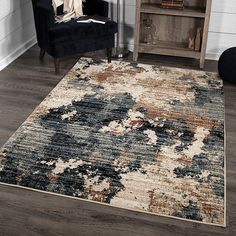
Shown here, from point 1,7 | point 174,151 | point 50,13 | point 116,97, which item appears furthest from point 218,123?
point 1,7

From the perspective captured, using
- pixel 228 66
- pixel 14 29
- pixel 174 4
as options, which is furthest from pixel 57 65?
pixel 228 66

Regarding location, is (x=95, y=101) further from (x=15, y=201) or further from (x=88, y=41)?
(x=15, y=201)

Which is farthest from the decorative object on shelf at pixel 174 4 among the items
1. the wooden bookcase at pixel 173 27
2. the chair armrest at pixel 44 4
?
the chair armrest at pixel 44 4

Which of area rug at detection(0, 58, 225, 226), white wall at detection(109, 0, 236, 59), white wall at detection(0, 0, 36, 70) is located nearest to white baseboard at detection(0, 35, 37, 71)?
white wall at detection(0, 0, 36, 70)

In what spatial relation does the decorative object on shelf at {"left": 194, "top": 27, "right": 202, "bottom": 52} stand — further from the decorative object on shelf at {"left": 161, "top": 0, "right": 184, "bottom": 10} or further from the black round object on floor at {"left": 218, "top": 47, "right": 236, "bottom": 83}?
the black round object on floor at {"left": 218, "top": 47, "right": 236, "bottom": 83}

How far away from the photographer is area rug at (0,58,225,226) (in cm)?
230

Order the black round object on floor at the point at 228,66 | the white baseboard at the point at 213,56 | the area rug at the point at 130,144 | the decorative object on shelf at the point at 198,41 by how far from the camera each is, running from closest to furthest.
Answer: the area rug at the point at 130,144 < the black round object on floor at the point at 228,66 < the decorative object on shelf at the point at 198,41 < the white baseboard at the point at 213,56

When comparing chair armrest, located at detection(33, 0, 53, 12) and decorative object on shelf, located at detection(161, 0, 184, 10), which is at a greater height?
chair armrest, located at detection(33, 0, 53, 12)

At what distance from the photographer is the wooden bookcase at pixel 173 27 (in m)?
3.80

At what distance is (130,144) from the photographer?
9.02ft

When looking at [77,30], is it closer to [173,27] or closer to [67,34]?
[67,34]

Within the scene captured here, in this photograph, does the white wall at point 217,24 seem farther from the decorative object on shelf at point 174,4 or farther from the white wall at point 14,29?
the white wall at point 14,29

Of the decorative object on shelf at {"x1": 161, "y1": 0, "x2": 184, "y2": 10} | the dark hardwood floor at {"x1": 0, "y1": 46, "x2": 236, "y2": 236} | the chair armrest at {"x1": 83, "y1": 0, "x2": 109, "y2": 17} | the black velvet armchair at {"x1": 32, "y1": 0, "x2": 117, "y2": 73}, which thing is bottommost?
the dark hardwood floor at {"x1": 0, "y1": 46, "x2": 236, "y2": 236}

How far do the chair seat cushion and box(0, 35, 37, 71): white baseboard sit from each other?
63cm
